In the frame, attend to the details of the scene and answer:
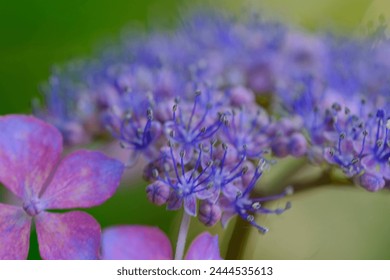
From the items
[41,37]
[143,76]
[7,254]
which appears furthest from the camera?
[41,37]

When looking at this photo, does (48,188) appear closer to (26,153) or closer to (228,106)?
(26,153)

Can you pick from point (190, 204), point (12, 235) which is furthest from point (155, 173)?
point (12, 235)

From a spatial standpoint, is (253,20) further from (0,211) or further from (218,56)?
(0,211)

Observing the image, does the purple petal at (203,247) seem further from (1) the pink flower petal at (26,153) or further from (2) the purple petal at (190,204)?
(1) the pink flower petal at (26,153)

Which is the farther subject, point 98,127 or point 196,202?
point 98,127

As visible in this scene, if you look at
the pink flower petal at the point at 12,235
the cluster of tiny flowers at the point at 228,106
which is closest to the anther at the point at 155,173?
the cluster of tiny flowers at the point at 228,106

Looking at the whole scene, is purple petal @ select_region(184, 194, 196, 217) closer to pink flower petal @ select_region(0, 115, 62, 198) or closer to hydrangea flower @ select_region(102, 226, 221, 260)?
hydrangea flower @ select_region(102, 226, 221, 260)
